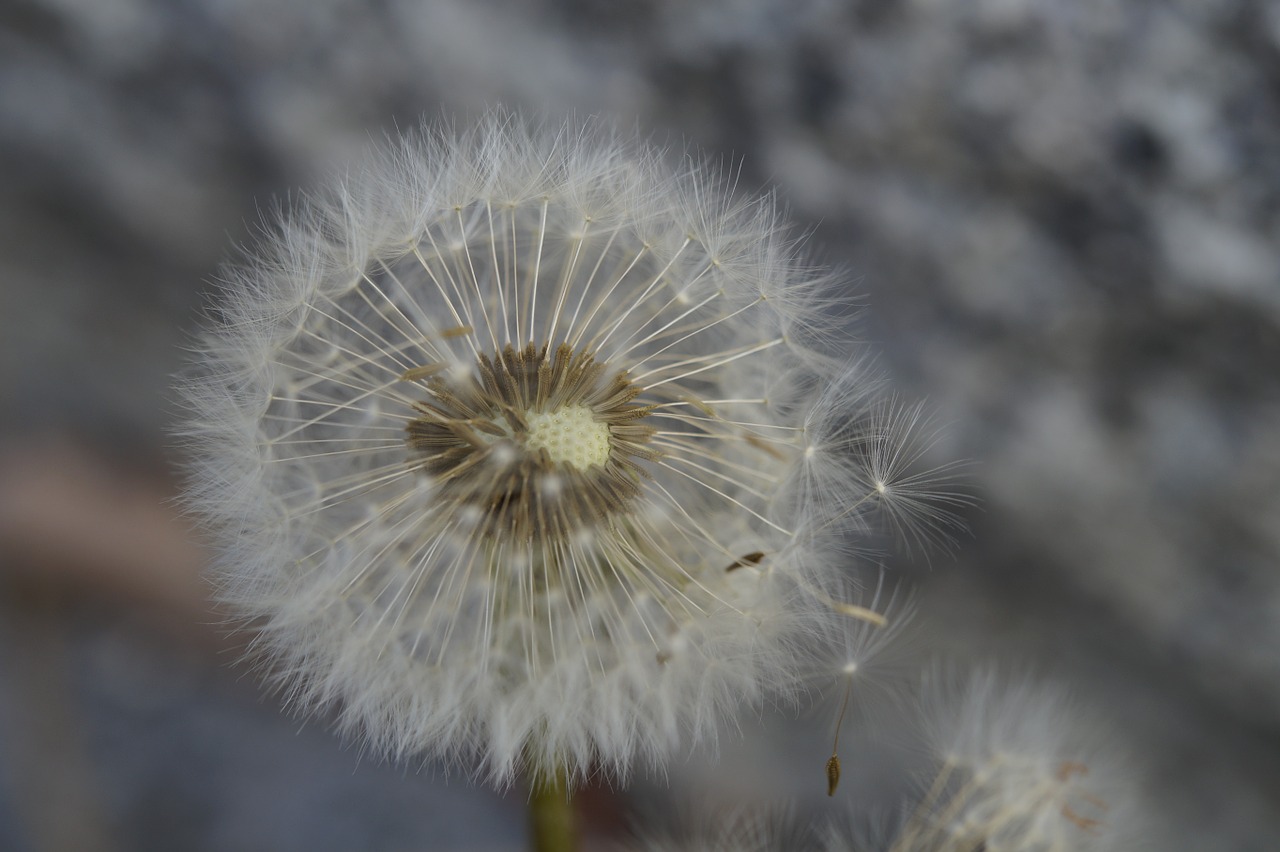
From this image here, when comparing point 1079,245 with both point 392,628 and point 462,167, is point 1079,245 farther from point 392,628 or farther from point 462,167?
point 392,628

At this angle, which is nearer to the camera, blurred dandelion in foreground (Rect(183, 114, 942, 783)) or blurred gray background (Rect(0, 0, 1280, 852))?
blurred dandelion in foreground (Rect(183, 114, 942, 783))

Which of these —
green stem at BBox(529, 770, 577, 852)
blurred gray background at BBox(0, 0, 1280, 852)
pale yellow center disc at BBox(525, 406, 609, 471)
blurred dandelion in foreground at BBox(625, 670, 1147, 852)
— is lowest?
green stem at BBox(529, 770, 577, 852)

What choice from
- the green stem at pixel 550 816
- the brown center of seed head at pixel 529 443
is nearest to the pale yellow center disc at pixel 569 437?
the brown center of seed head at pixel 529 443

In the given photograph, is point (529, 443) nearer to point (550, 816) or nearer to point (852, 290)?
point (550, 816)

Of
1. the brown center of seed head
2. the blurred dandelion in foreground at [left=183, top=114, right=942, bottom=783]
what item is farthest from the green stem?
the brown center of seed head

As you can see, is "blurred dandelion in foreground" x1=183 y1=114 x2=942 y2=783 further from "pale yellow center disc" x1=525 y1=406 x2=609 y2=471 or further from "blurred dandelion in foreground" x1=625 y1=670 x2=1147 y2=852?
"blurred dandelion in foreground" x1=625 y1=670 x2=1147 y2=852

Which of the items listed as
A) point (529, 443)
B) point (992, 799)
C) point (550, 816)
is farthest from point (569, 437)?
point (992, 799)
